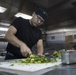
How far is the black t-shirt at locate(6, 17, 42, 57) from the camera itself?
1588mm

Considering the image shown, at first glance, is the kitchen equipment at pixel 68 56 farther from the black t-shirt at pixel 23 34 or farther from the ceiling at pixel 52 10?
the ceiling at pixel 52 10

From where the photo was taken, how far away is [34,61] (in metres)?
1.05

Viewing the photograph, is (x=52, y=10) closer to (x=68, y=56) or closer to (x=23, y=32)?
(x=23, y=32)

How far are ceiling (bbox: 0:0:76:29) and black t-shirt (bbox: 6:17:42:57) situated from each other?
108 cm

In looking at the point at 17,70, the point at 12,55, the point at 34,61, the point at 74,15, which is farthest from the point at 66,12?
the point at 17,70

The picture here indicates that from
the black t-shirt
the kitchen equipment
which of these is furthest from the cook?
the kitchen equipment

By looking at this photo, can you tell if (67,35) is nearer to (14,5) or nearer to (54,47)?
(54,47)

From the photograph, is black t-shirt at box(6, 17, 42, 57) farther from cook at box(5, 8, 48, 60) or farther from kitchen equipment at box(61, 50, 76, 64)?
kitchen equipment at box(61, 50, 76, 64)

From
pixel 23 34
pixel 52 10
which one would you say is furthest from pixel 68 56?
pixel 52 10

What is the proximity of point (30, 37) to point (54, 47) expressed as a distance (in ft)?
4.59

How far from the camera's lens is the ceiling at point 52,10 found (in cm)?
270

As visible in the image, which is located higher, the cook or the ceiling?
the ceiling

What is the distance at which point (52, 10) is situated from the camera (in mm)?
3053

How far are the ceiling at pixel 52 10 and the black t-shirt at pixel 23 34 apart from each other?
108 cm
